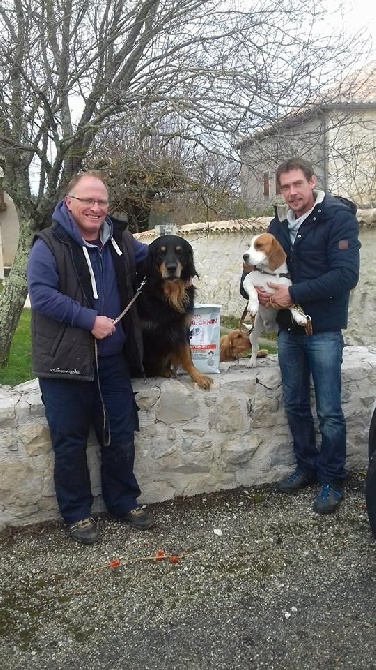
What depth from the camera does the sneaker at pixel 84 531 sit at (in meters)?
3.24

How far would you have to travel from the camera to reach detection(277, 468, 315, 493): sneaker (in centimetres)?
386

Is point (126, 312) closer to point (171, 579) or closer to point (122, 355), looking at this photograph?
point (122, 355)

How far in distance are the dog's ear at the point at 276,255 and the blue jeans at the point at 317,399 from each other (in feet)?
1.48

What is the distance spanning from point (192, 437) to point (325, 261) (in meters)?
1.44

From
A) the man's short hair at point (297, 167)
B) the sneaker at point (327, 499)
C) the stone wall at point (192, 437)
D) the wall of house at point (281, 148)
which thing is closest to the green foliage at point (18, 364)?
the stone wall at point (192, 437)

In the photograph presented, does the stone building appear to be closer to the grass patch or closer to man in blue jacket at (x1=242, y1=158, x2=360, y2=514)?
man in blue jacket at (x1=242, y1=158, x2=360, y2=514)

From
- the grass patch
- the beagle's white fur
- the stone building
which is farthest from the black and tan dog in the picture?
the grass patch

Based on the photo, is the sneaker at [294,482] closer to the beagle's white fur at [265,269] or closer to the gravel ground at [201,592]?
the gravel ground at [201,592]

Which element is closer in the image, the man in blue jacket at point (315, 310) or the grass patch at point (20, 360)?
the man in blue jacket at point (315, 310)

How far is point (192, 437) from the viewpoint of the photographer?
148 inches

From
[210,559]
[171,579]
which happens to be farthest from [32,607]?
[210,559]

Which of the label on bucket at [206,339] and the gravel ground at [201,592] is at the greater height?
the label on bucket at [206,339]

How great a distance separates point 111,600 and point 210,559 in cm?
62

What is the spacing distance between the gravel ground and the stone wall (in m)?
0.17
